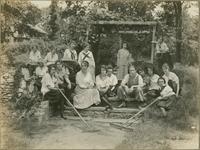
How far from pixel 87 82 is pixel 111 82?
191mm

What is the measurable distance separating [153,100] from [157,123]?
18 centimetres

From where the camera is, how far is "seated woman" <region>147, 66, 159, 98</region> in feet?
11.0

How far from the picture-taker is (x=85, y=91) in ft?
11.0

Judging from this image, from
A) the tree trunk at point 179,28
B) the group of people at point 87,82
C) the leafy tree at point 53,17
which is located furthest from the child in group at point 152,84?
the leafy tree at point 53,17

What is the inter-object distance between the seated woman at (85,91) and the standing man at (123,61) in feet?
0.76

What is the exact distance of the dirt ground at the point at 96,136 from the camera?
128 inches

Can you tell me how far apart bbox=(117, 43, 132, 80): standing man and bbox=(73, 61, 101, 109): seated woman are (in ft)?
0.76

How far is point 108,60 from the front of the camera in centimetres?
334

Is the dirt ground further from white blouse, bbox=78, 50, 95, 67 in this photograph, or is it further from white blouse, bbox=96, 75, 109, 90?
white blouse, bbox=78, 50, 95, 67

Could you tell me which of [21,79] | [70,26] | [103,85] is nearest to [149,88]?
[103,85]

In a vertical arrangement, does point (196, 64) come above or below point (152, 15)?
below

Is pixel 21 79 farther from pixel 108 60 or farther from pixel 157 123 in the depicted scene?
pixel 157 123

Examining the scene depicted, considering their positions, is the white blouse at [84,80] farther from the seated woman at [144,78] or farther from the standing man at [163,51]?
the standing man at [163,51]

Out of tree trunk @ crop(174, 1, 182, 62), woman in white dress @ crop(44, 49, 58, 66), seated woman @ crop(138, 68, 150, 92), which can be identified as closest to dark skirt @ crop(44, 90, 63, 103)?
woman in white dress @ crop(44, 49, 58, 66)
